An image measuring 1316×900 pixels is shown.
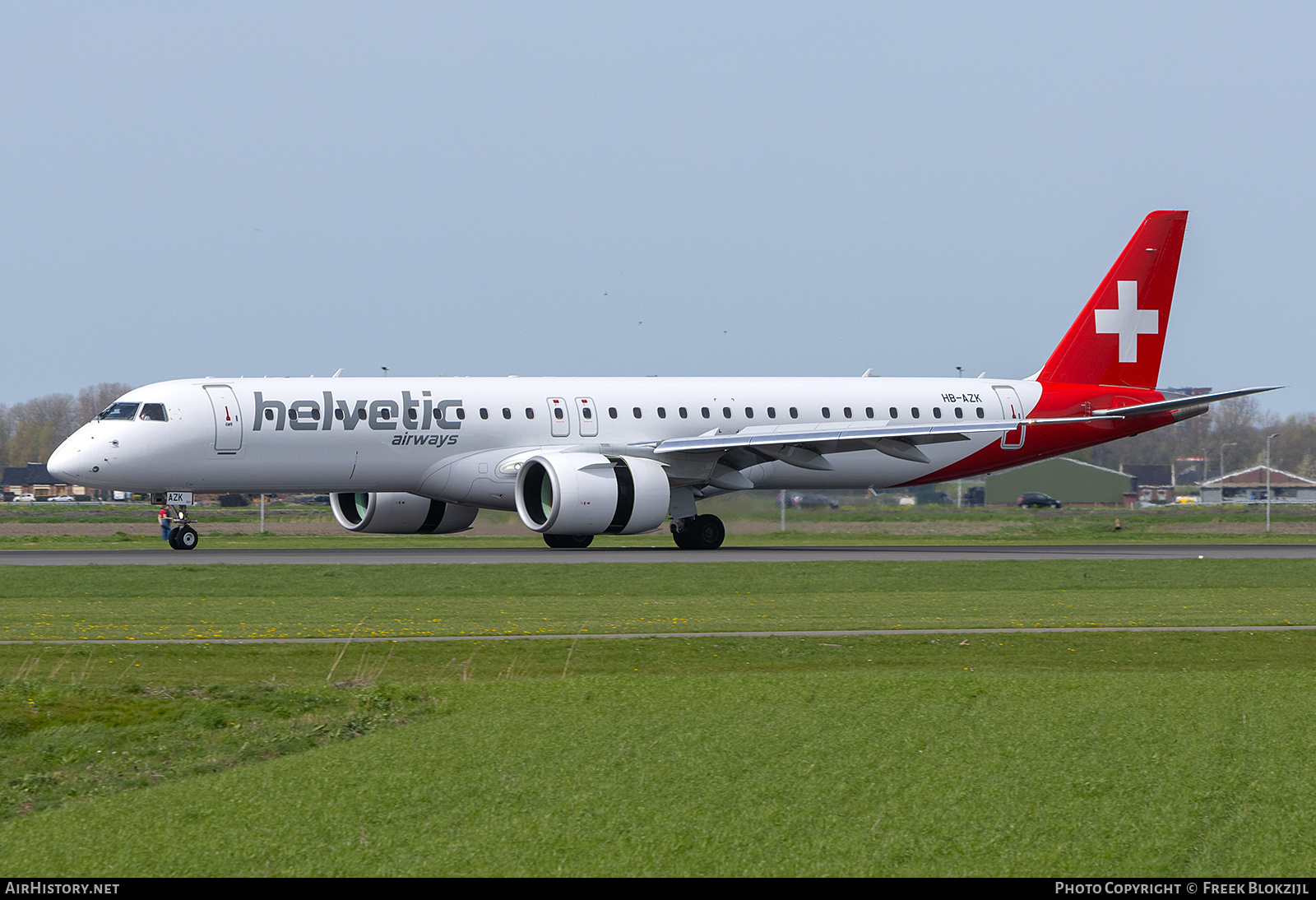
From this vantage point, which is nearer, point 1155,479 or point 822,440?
point 822,440

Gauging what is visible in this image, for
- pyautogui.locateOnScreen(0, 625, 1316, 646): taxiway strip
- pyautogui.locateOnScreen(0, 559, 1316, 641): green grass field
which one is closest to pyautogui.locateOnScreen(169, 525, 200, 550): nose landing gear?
pyautogui.locateOnScreen(0, 559, 1316, 641): green grass field

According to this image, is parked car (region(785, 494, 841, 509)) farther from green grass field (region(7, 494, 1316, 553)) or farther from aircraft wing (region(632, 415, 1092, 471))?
aircraft wing (region(632, 415, 1092, 471))

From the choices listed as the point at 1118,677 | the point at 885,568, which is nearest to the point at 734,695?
the point at 1118,677

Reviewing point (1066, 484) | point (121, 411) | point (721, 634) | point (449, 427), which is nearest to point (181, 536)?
point (121, 411)

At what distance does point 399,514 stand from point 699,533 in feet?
27.0

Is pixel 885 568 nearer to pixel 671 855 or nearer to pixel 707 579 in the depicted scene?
pixel 707 579

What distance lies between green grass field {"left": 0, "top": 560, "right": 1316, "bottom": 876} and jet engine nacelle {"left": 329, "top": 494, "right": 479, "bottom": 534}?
18.5 m

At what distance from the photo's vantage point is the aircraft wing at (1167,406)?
38.1 meters

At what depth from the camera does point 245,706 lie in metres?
13.5

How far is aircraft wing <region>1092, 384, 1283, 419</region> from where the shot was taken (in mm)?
38125

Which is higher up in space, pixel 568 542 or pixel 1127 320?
pixel 1127 320

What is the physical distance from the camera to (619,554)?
36.5m

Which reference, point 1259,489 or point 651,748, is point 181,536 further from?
point 1259,489

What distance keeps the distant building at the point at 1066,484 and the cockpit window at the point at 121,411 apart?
80423 mm
